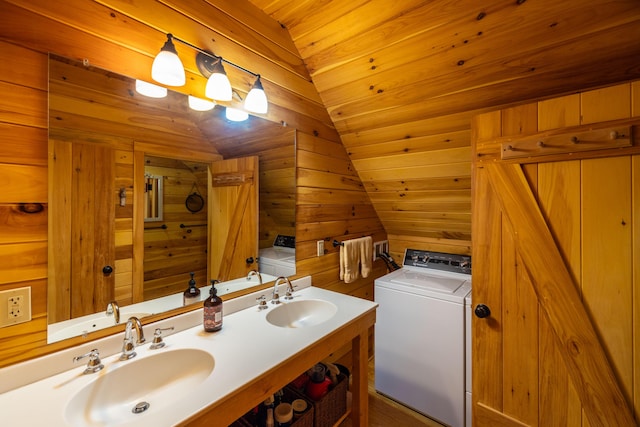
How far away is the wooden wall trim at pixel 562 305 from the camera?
110cm

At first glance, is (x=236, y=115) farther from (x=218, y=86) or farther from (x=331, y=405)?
(x=331, y=405)

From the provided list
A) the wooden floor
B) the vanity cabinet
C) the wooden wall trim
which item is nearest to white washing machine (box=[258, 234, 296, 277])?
the vanity cabinet

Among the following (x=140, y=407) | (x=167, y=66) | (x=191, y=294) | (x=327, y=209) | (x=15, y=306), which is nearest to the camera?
(x=15, y=306)

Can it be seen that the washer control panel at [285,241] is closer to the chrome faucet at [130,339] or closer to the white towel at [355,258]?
the white towel at [355,258]

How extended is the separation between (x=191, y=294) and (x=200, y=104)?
0.95 m

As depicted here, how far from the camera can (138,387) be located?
3.18ft

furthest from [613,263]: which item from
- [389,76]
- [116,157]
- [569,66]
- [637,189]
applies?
[116,157]

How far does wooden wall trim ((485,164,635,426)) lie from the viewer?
110cm

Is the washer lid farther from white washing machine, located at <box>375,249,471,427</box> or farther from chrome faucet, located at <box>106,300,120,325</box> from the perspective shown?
chrome faucet, located at <box>106,300,120,325</box>

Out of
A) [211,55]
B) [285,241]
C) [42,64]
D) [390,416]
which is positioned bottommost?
[390,416]

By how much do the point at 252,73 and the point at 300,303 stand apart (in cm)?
136

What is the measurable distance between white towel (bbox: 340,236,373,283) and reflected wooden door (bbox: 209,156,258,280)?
76 centimetres

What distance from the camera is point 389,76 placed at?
152cm

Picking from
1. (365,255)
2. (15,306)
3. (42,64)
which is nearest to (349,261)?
(365,255)
